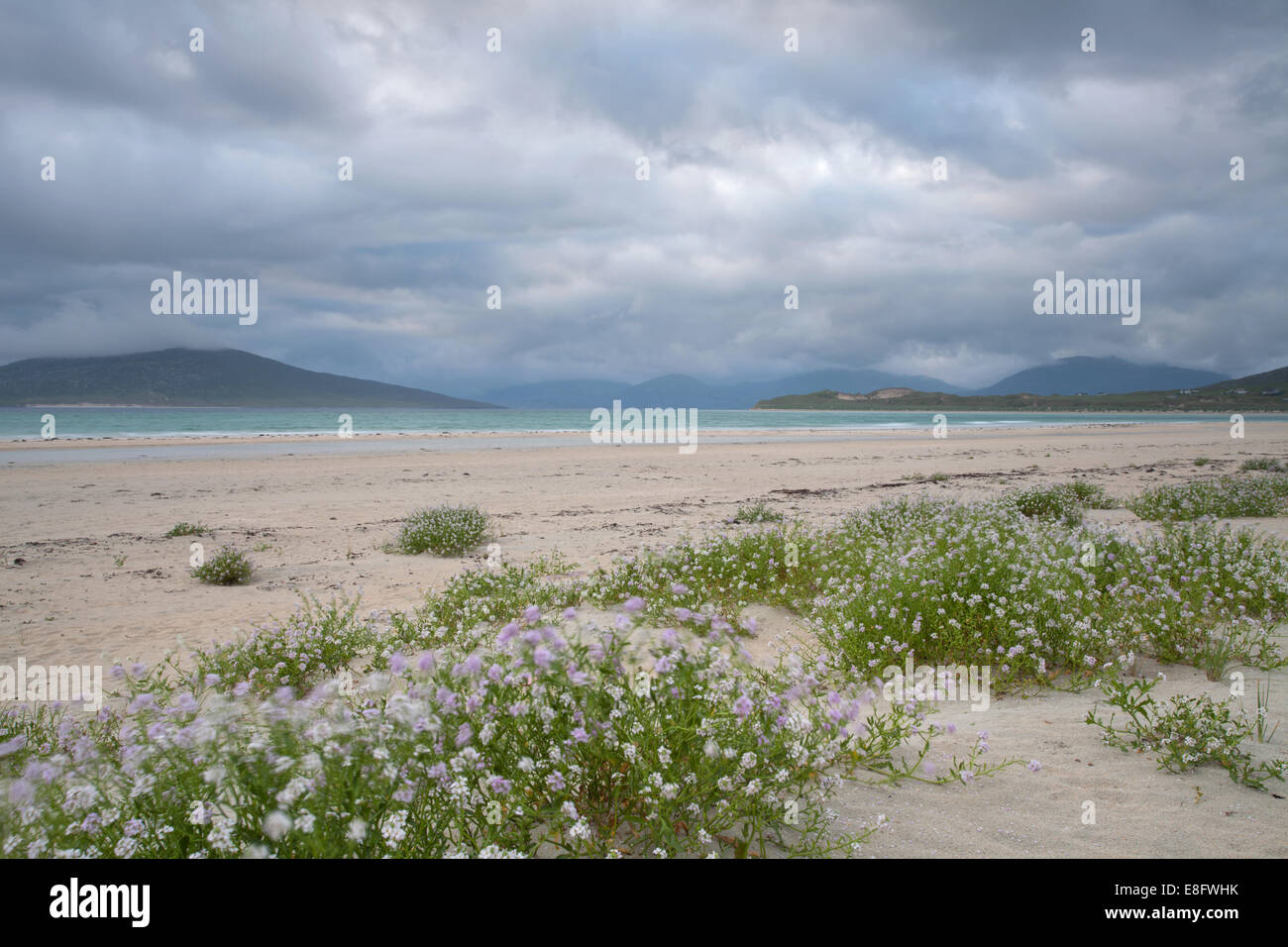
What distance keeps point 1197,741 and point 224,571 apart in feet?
35.4

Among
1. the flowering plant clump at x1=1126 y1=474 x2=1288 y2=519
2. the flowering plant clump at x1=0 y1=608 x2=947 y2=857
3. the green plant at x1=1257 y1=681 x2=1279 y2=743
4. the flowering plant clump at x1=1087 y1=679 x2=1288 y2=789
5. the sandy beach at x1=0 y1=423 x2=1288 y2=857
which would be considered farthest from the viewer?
the flowering plant clump at x1=1126 y1=474 x2=1288 y2=519

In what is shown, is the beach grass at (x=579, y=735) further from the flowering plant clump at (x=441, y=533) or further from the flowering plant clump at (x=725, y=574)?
the flowering plant clump at (x=441, y=533)

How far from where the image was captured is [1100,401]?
142875 mm

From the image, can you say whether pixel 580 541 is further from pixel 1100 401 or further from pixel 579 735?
pixel 1100 401

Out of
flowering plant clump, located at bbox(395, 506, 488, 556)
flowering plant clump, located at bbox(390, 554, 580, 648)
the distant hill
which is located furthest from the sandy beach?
the distant hill

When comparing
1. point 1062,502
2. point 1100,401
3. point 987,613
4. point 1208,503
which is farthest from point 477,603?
point 1100,401

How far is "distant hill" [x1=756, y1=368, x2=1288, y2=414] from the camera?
411ft

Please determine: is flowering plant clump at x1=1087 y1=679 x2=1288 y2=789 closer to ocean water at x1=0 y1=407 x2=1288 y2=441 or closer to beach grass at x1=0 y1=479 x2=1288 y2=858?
beach grass at x1=0 y1=479 x2=1288 y2=858

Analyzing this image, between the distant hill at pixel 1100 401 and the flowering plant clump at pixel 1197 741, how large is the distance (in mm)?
141945

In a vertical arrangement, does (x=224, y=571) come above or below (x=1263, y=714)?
above

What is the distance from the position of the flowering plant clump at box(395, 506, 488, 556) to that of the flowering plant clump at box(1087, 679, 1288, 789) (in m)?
9.43

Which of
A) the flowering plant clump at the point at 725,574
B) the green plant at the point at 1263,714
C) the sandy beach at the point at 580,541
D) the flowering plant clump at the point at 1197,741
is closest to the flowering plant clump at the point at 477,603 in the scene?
the flowering plant clump at the point at 725,574

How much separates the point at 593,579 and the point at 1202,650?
5.75m

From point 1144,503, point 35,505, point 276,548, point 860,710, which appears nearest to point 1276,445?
point 1144,503
